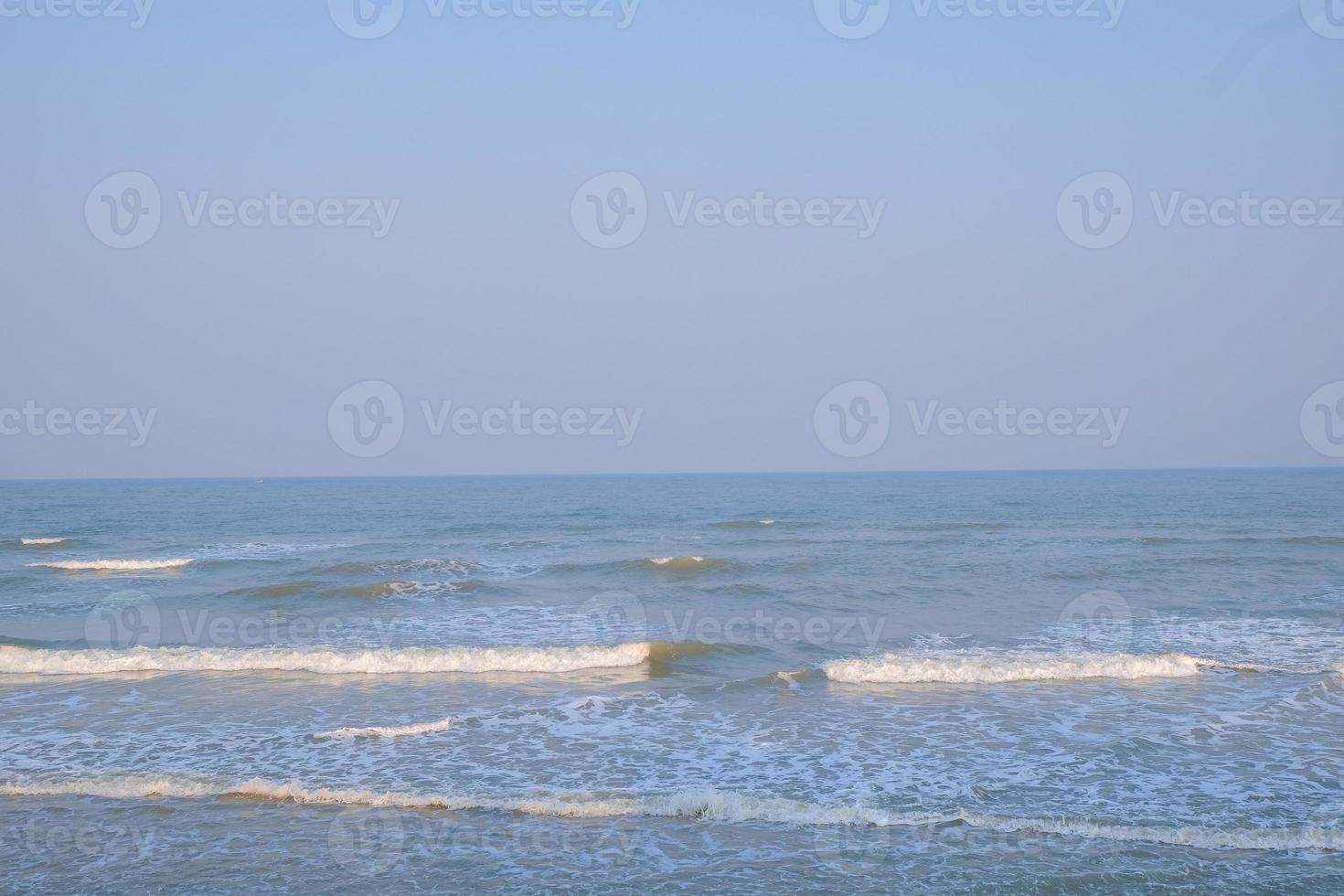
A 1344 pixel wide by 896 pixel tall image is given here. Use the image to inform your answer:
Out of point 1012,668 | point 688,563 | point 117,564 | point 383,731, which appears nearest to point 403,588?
point 688,563

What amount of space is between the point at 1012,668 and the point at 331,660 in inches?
474

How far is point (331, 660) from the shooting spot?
1672 cm

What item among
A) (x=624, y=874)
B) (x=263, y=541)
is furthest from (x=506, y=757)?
(x=263, y=541)

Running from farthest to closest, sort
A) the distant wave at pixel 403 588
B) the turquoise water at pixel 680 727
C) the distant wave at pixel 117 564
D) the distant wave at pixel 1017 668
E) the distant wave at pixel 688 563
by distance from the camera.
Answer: the distant wave at pixel 117 564 → the distant wave at pixel 688 563 → the distant wave at pixel 403 588 → the distant wave at pixel 1017 668 → the turquoise water at pixel 680 727

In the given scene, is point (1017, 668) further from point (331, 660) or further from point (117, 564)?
point (117, 564)

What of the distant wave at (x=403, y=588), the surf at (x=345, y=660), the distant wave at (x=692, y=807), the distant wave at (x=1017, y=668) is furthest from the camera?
the distant wave at (x=403, y=588)

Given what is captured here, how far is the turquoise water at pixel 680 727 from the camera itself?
811 centimetres

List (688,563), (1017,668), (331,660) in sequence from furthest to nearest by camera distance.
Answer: (688,563) < (331,660) < (1017,668)

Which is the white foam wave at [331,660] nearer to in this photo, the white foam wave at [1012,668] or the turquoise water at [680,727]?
the turquoise water at [680,727]

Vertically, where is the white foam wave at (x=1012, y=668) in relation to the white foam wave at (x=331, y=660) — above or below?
above

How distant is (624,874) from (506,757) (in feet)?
12.0

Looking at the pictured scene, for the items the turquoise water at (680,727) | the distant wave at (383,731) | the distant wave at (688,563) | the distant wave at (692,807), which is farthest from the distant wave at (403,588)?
the distant wave at (692,807)

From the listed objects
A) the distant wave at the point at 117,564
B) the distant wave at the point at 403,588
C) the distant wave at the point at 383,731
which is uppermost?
the distant wave at the point at 383,731

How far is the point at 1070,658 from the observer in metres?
15.9
